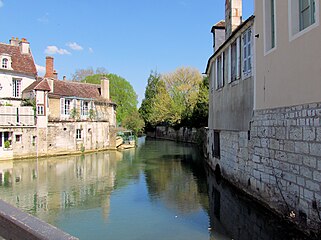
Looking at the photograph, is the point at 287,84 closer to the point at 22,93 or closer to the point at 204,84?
the point at 22,93

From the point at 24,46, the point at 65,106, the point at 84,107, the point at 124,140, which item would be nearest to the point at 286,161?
the point at 65,106

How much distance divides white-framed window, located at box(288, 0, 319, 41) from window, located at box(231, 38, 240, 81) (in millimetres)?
4609

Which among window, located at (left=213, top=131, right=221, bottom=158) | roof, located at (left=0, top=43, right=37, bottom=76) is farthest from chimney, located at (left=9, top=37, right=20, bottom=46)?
window, located at (left=213, top=131, right=221, bottom=158)

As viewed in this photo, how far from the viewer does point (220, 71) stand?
582 inches

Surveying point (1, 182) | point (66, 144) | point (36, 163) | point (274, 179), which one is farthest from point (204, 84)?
point (274, 179)

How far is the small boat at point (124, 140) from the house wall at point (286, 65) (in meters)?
22.8

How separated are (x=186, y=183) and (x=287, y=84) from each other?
747 cm

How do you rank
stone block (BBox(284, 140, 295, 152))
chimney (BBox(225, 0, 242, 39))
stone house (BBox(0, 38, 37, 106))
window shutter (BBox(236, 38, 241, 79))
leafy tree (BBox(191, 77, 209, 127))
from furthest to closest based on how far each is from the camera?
1. leafy tree (BBox(191, 77, 209, 127))
2. stone house (BBox(0, 38, 37, 106))
3. chimney (BBox(225, 0, 242, 39))
4. window shutter (BBox(236, 38, 241, 79))
5. stone block (BBox(284, 140, 295, 152))

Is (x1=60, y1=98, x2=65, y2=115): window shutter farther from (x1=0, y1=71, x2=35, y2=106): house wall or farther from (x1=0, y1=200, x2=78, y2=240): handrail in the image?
(x1=0, y1=200, x2=78, y2=240): handrail

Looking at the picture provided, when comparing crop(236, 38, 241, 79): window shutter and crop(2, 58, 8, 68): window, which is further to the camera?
crop(2, 58, 8, 68): window

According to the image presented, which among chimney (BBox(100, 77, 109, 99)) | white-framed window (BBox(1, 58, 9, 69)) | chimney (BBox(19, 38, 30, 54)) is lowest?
chimney (BBox(100, 77, 109, 99))

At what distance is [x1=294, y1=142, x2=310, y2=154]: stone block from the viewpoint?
6.31 metres

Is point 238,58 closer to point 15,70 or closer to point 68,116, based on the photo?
point 68,116

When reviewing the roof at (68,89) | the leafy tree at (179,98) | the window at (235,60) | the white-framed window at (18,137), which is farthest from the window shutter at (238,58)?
the leafy tree at (179,98)
